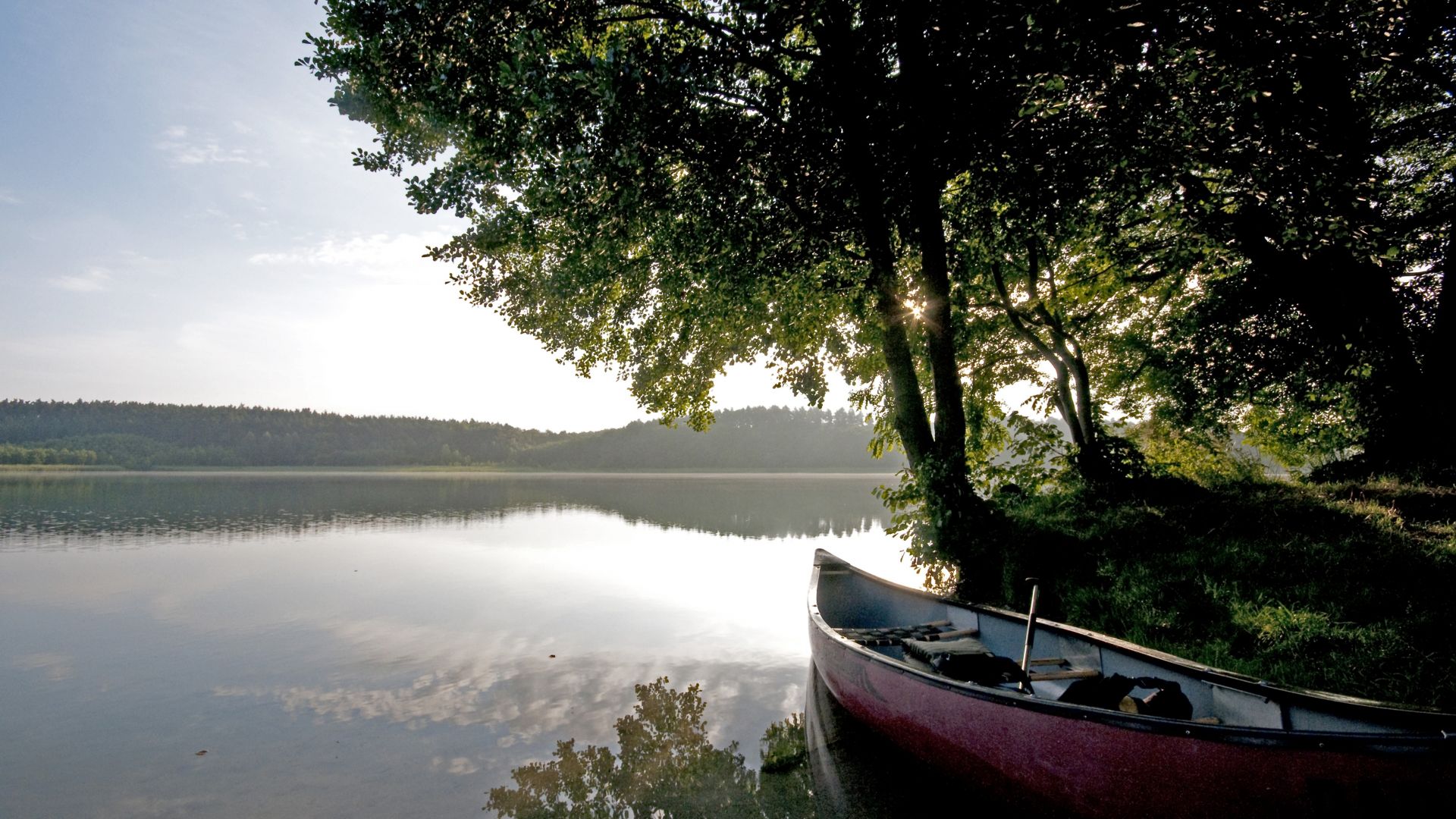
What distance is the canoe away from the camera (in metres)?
3.76

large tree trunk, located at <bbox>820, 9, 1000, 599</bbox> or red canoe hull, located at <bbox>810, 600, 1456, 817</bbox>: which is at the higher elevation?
large tree trunk, located at <bbox>820, 9, 1000, 599</bbox>

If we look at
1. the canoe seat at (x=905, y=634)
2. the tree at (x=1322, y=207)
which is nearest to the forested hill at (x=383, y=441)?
the tree at (x=1322, y=207)

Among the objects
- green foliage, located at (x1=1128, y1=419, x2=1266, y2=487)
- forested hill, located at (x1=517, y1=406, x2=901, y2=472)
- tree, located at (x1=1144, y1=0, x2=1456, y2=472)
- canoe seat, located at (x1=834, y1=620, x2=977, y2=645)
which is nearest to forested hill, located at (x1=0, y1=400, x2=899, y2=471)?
forested hill, located at (x1=517, y1=406, x2=901, y2=472)

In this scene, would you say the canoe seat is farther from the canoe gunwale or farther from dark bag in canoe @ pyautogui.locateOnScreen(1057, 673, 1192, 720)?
dark bag in canoe @ pyautogui.locateOnScreen(1057, 673, 1192, 720)

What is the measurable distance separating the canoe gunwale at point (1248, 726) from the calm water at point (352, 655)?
294 centimetres

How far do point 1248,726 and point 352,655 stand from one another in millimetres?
11579

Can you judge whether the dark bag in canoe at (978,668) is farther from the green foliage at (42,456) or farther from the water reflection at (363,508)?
the green foliage at (42,456)

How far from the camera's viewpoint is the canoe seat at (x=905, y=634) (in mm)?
8383

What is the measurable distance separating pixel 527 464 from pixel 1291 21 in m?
126

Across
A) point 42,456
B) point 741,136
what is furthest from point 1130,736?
point 42,456

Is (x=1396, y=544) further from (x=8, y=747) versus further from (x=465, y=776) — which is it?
(x=8, y=747)

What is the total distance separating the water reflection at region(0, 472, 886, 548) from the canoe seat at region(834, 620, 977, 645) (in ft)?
59.7

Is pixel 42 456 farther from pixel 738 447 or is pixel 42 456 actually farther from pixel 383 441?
pixel 738 447

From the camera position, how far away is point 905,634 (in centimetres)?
873
